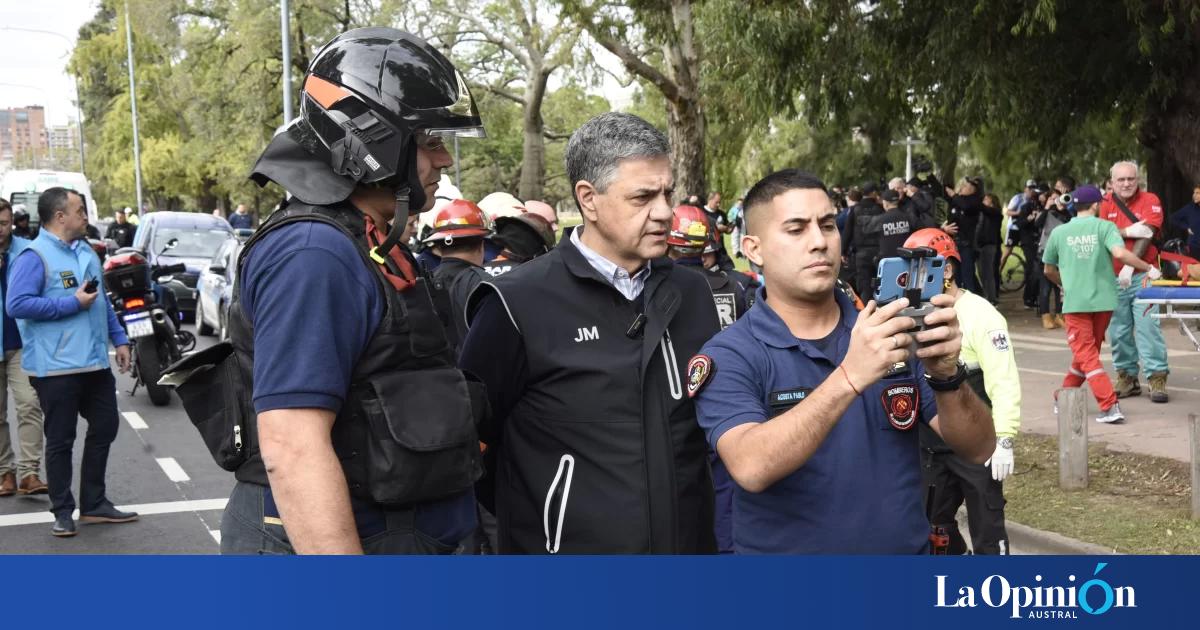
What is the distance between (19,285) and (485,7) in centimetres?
2951

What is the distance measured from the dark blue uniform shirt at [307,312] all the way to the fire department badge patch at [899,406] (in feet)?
3.52

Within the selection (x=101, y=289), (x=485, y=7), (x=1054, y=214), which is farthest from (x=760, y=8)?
(x=485, y=7)

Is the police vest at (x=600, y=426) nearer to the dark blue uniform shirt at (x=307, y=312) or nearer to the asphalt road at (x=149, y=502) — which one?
the dark blue uniform shirt at (x=307, y=312)

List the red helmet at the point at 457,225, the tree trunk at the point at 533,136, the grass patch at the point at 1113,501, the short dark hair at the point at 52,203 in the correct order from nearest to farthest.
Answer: the grass patch at the point at 1113,501 < the red helmet at the point at 457,225 < the short dark hair at the point at 52,203 < the tree trunk at the point at 533,136

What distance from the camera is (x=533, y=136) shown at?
36.7 meters

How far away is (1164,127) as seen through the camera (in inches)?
606

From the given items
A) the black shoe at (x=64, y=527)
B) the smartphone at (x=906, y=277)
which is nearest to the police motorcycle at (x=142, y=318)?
the black shoe at (x=64, y=527)

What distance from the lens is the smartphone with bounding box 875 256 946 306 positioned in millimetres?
2498

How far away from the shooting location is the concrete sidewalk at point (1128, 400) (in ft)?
30.9

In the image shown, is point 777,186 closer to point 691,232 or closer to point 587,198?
point 587,198

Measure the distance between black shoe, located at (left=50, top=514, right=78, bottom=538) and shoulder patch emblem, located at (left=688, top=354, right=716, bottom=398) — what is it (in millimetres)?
5887

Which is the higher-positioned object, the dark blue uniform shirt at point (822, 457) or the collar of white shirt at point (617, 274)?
the collar of white shirt at point (617, 274)

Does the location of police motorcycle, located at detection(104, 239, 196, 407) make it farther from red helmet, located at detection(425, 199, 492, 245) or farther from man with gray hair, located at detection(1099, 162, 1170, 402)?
man with gray hair, located at detection(1099, 162, 1170, 402)

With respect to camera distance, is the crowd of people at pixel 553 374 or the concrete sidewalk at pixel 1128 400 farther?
the concrete sidewalk at pixel 1128 400
